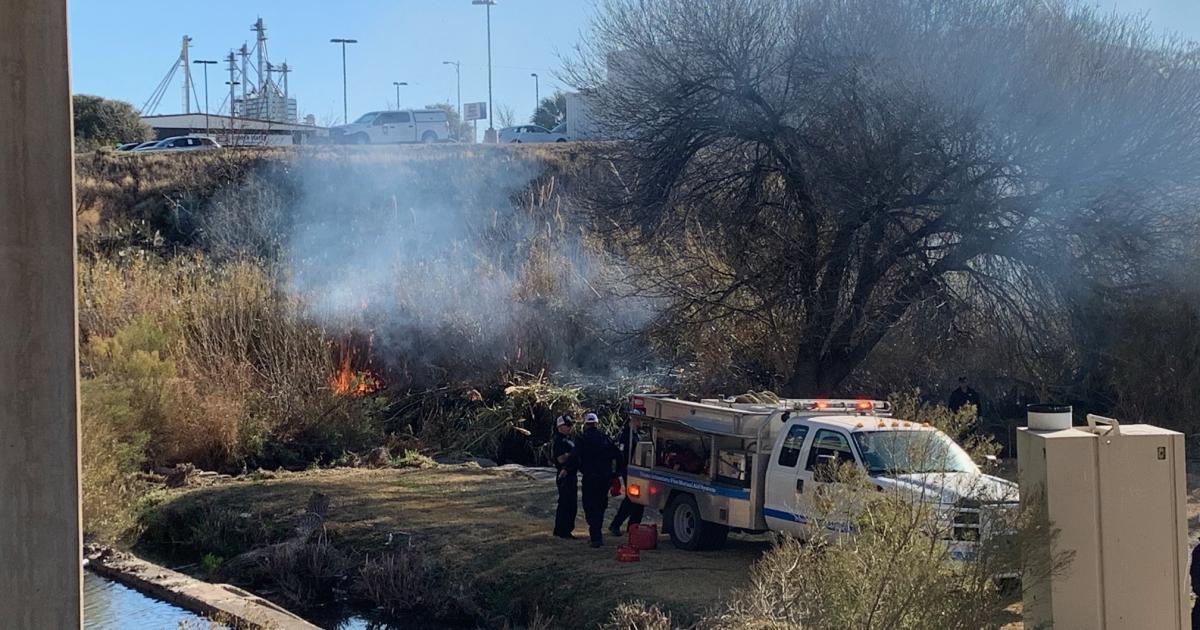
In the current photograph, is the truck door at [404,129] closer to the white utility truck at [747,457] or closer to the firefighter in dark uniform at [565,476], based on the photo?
the firefighter in dark uniform at [565,476]

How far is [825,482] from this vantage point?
923cm

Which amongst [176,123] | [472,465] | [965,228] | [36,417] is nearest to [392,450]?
[472,465]

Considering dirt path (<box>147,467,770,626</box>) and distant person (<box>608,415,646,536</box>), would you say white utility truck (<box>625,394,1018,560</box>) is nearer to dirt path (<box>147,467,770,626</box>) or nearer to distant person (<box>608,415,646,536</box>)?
distant person (<box>608,415,646,536</box>)

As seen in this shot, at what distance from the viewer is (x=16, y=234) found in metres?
6.43

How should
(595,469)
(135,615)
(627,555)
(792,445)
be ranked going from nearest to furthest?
(135,615) → (792,445) → (627,555) → (595,469)

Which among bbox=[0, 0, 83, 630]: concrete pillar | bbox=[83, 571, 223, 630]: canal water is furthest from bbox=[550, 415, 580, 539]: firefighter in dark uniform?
bbox=[0, 0, 83, 630]: concrete pillar

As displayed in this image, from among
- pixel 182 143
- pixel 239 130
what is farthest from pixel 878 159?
pixel 239 130

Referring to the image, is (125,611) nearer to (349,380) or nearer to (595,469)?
(595,469)

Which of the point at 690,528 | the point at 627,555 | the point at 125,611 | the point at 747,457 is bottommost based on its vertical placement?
the point at 125,611

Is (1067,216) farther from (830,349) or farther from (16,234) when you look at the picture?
(16,234)

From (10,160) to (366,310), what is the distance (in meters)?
19.4

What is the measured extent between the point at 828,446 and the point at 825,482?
2.81 meters

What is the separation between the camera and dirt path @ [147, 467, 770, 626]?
12.1 metres

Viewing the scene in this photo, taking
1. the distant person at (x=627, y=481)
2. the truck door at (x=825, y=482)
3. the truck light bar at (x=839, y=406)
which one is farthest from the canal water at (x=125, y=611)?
the truck light bar at (x=839, y=406)
